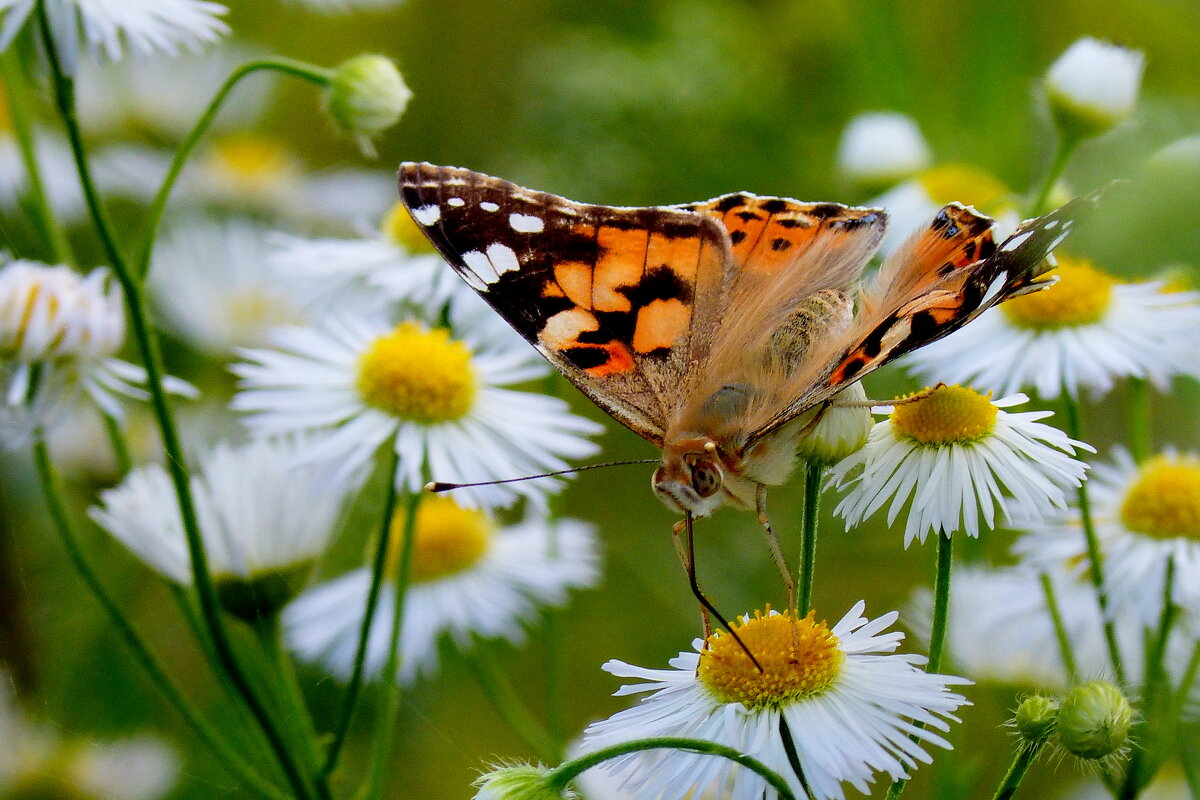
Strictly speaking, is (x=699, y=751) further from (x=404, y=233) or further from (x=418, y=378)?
(x=404, y=233)

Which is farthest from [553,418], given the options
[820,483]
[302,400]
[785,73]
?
[785,73]

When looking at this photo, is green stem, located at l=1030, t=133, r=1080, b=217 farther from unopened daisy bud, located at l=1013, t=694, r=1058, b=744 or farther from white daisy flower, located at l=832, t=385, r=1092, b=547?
unopened daisy bud, located at l=1013, t=694, r=1058, b=744

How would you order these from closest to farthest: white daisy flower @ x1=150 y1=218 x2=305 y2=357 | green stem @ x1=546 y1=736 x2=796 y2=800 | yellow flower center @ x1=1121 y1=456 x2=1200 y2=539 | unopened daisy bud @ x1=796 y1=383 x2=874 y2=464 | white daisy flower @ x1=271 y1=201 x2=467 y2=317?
green stem @ x1=546 y1=736 x2=796 y2=800 < unopened daisy bud @ x1=796 y1=383 x2=874 y2=464 < yellow flower center @ x1=1121 y1=456 x2=1200 y2=539 < white daisy flower @ x1=271 y1=201 x2=467 y2=317 < white daisy flower @ x1=150 y1=218 x2=305 y2=357

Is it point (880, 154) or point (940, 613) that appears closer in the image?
point (940, 613)

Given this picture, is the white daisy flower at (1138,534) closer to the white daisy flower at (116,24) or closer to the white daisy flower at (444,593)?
the white daisy flower at (444,593)

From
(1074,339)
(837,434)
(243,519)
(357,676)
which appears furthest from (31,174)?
(1074,339)

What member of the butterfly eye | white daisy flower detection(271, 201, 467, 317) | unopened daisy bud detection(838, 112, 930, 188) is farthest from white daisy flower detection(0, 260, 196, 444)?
unopened daisy bud detection(838, 112, 930, 188)

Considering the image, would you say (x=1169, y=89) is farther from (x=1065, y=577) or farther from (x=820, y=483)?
(x=820, y=483)
